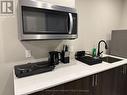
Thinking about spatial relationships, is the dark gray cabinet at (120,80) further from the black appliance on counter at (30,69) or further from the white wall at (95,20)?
the black appliance on counter at (30,69)

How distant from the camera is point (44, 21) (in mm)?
1373

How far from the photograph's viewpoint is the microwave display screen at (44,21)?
4.07 feet

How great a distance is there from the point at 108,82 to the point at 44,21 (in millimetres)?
1402

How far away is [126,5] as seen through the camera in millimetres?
3090

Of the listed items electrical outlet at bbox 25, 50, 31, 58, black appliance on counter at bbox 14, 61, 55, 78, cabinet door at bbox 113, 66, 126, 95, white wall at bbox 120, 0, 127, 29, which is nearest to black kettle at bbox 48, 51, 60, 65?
black appliance on counter at bbox 14, 61, 55, 78

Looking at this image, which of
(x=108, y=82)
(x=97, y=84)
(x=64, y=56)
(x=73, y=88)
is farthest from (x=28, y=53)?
(x=108, y=82)

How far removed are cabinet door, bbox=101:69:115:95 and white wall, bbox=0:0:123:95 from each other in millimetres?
838

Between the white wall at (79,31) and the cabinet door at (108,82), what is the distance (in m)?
0.84

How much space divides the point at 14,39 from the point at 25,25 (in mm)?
478

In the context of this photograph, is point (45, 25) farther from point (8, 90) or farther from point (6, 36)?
point (8, 90)

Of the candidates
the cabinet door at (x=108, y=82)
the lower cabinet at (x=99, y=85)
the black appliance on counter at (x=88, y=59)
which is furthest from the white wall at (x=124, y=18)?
the cabinet door at (x=108, y=82)

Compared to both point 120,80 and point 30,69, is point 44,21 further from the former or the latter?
point 120,80

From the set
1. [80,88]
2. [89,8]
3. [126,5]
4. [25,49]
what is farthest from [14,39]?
[126,5]

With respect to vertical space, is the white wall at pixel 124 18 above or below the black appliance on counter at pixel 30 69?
Result: above
